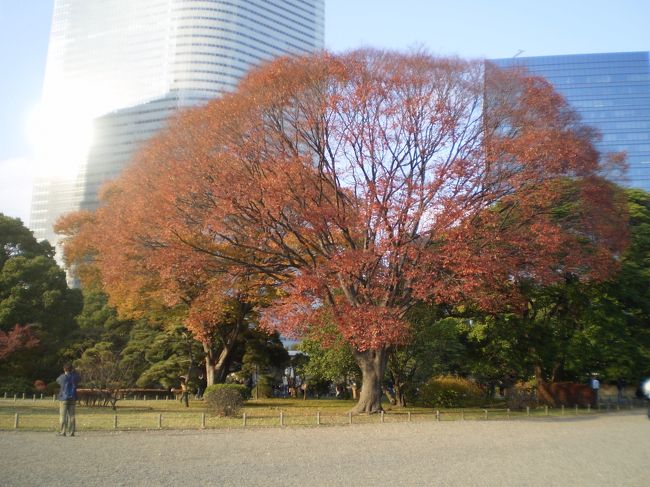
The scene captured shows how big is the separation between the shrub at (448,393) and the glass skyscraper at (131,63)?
327ft

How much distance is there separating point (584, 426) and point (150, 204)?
57.7 ft

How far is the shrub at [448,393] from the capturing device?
27172 millimetres

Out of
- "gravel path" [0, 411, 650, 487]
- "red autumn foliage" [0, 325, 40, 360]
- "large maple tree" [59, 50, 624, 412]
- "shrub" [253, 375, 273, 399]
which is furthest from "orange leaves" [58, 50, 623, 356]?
"shrub" [253, 375, 273, 399]

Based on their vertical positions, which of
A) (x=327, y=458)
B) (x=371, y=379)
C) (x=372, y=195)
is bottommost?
(x=327, y=458)

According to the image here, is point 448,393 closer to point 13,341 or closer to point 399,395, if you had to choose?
point 399,395

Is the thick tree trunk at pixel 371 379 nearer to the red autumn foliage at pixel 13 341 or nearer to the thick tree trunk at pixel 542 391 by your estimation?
the thick tree trunk at pixel 542 391

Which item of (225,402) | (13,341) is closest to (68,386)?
(225,402)

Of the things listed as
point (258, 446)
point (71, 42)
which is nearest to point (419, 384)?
point (258, 446)

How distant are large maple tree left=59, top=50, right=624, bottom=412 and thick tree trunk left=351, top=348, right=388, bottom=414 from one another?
0.06 meters

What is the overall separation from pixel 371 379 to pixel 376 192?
7.55 meters

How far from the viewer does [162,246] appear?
21703 millimetres

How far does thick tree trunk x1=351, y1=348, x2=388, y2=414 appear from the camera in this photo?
71.5 feet

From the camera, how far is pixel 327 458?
1073cm

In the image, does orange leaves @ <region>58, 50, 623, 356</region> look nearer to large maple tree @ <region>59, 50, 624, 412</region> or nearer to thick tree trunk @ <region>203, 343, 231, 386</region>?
large maple tree @ <region>59, 50, 624, 412</region>
